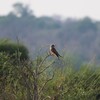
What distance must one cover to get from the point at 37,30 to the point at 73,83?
6841 centimetres

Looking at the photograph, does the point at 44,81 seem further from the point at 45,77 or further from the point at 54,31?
the point at 54,31

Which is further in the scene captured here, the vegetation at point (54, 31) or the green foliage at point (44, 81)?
the vegetation at point (54, 31)

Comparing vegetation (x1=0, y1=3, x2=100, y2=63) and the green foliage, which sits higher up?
vegetation (x1=0, y1=3, x2=100, y2=63)

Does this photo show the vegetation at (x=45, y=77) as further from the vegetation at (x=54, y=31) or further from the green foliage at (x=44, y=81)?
Result: the vegetation at (x=54, y=31)

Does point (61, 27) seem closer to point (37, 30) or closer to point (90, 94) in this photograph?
point (37, 30)

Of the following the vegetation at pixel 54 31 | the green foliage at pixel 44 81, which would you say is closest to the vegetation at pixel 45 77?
the green foliage at pixel 44 81

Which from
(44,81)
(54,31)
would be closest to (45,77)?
(44,81)

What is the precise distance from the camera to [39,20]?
82688 mm

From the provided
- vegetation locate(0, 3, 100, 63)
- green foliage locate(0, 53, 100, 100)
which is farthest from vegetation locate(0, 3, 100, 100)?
vegetation locate(0, 3, 100, 63)

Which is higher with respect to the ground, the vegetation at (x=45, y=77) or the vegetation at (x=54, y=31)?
the vegetation at (x=54, y=31)

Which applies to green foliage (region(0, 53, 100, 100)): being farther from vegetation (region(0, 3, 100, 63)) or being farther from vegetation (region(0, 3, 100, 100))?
vegetation (region(0, 3, 100, 63))

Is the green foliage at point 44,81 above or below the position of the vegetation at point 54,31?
below

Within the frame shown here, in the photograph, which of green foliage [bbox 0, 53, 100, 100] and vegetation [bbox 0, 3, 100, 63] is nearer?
green foliage [bbox 0, 53, 100, 100]

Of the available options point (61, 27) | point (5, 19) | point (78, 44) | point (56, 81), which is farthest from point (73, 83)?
point (61, 27)
